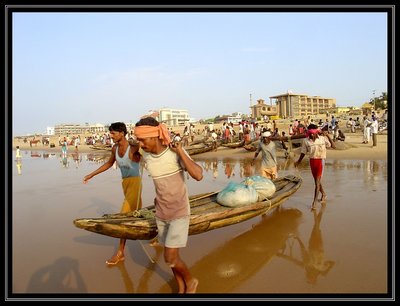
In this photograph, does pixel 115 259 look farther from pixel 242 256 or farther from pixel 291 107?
pixel 291 107

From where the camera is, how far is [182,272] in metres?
3.18

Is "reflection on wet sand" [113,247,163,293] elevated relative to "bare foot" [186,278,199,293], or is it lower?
lower

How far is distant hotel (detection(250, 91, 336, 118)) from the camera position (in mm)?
48000

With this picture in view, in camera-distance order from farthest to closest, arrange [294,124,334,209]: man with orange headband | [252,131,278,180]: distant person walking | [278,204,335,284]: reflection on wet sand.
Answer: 1. [252,131,278,180]: distant person walking
2. [294,124,334,209]: man with orange headband
3. [278,204,335,284]: reflection on wet sand

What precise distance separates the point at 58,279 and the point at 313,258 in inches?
127

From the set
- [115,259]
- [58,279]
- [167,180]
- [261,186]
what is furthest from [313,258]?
[58,279]

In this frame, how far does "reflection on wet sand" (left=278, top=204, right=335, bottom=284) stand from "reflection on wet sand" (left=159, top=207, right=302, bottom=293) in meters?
0.27

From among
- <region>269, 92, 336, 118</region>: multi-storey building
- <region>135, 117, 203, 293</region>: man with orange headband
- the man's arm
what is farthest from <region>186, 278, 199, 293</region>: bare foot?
<region>269, 92, 336, 118</region>: multi-storey building

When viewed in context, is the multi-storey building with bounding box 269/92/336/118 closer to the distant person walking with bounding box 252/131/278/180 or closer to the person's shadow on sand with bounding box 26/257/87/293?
the distant person walking with bounding box 252/131/278/180

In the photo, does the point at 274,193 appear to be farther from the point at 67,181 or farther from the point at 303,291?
the point at 67,181

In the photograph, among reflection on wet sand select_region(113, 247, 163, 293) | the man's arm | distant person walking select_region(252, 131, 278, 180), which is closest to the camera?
the man's arm

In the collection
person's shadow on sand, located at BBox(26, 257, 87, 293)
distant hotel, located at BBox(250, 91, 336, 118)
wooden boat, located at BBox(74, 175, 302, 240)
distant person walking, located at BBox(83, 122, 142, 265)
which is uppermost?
distant hotel, located at BBox(250, 91, 336, 118)
